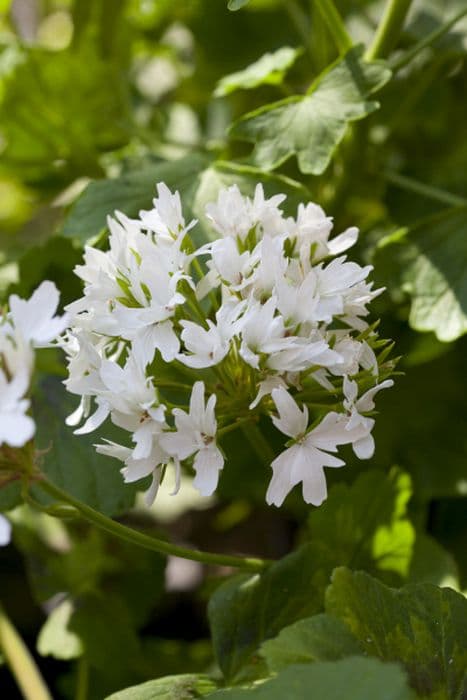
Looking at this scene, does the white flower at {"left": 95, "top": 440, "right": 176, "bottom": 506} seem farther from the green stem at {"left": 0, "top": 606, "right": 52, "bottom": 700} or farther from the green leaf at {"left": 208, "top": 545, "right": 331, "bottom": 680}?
the green stem at {"left": 0, "top": 606, "right": 52, "bottom": 700}

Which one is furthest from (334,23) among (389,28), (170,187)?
(170,187)

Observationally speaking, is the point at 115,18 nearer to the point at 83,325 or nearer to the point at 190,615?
the point at 83,325

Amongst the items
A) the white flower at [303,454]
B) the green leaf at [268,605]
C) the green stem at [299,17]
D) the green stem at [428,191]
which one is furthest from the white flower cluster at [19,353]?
the green stem at [299,17]

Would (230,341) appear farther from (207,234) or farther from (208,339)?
(207,234)

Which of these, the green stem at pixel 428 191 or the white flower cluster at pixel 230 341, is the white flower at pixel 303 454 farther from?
the green stem at pixel 428 191

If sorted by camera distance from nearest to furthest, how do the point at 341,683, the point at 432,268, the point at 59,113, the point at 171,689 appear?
the point at 341,683 → the point at 171,689 → the point at 432,268 → the point at 59,113
